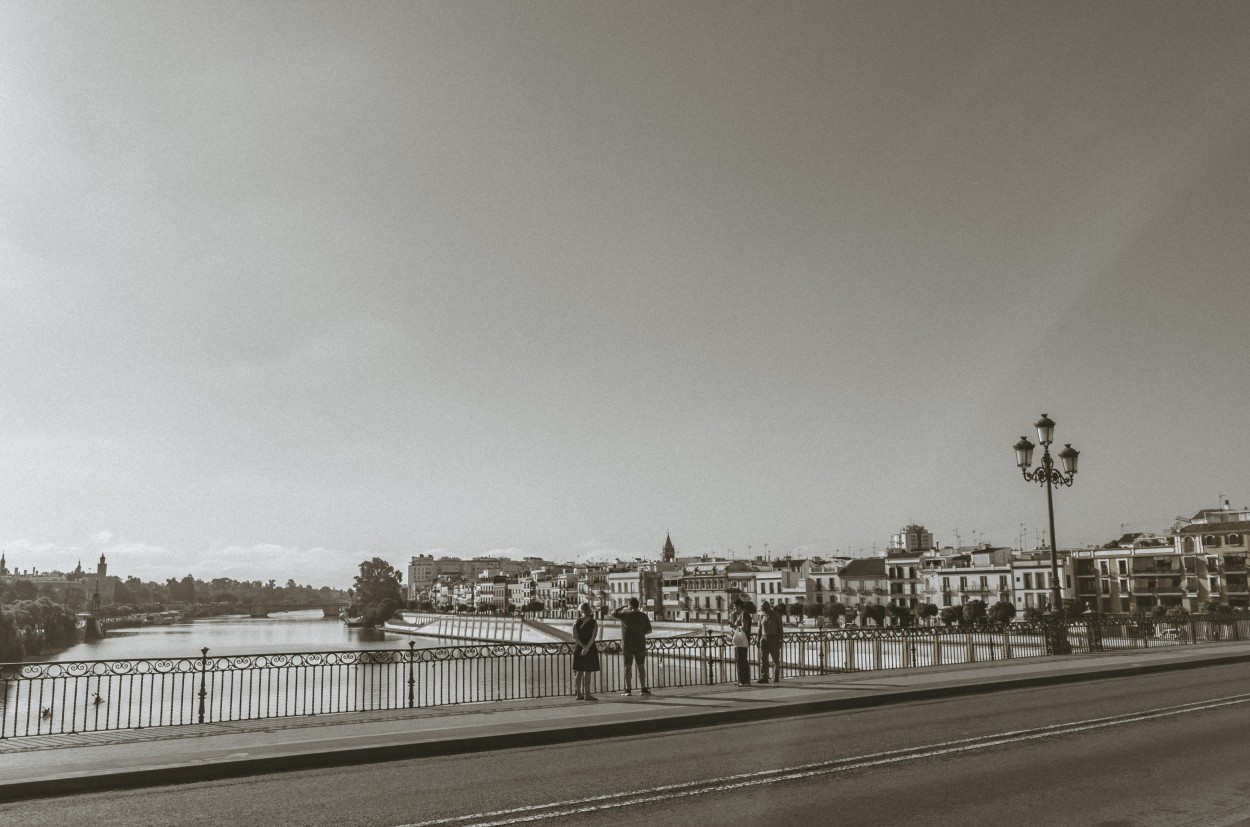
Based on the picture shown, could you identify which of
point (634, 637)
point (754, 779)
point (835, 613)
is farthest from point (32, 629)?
point (754, 779)

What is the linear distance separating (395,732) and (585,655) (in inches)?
167

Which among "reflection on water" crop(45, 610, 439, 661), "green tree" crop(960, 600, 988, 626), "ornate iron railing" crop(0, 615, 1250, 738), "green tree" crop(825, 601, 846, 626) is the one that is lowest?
"reflection on water" crop(45, 610, 439, 661)

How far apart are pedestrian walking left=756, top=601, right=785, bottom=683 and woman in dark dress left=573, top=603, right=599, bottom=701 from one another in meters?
4.38

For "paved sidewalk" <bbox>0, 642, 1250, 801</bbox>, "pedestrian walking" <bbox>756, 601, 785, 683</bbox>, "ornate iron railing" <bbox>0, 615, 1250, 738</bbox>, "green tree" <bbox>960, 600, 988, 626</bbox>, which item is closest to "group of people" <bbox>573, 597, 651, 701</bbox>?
"paved sidewalk" <bbox>0, 642, 1250, 801</bbox>

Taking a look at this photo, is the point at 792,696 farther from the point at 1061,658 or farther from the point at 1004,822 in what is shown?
the point at 1061,658

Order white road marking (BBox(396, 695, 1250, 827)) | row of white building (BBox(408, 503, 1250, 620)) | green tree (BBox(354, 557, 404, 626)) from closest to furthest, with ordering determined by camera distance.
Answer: white road marking (BBox(396, 695, 1250, 827)) → row of white building (BBox(408, 503, 1250, 620)) → green tree (BBox(354, 557, 404, 626))

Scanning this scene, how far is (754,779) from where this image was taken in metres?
9.27

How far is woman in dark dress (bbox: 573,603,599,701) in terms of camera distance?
50.6ft

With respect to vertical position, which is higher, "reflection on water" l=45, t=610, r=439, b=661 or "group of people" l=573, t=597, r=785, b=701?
"group of people" l=573, t=597, r=785, b=701

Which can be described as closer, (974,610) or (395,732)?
(395,732)

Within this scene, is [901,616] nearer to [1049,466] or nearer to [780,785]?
[1049,466]

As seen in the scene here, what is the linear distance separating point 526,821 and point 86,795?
4856 millimetres

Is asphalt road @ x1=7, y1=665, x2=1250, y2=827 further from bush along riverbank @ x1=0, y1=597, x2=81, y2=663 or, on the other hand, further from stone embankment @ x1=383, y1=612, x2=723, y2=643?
bush along riverbank @ x1=0, y1=597, x2=81, y2=663

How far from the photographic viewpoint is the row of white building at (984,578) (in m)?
90.4
